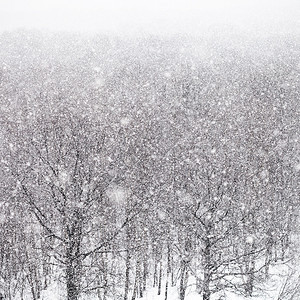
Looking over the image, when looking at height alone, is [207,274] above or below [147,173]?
below

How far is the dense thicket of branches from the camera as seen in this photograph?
17703mm

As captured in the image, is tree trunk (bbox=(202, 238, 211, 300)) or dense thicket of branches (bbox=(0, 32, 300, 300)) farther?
dense thicket of branches (bbox=(0, 32, 300, 300))

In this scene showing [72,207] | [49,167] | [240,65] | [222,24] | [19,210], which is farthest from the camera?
[222,24]

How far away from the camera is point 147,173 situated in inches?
1012

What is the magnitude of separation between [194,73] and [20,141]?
2374 centimetres

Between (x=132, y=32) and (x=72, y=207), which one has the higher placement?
(x=132, y=32)

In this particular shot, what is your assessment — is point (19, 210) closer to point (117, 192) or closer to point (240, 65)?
point (117, 192)

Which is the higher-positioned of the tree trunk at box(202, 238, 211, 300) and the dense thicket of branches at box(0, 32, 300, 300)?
the dense thicket of branches at box(0, 32, 300, 300)

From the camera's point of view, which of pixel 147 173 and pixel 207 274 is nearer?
pixel 207 274

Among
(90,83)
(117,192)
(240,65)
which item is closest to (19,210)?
(117,192)

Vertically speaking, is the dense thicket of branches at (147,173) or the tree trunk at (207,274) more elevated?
the dense thicket of branches at (147,173)

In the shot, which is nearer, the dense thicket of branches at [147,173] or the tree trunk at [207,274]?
the tree trunk at [207,274]

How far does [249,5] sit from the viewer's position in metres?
87.9

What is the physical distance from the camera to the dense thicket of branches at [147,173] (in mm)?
17703
